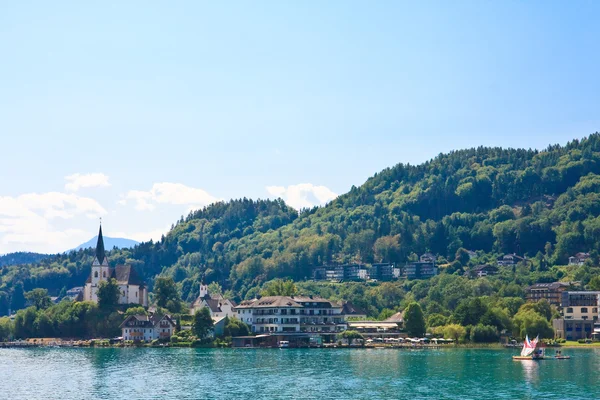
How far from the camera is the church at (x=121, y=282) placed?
598 ft

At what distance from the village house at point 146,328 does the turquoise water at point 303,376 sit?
34877 millimetres

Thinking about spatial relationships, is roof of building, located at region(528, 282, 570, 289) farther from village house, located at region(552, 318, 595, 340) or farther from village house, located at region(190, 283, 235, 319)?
village house, located at region(190, 283, 235, 319)

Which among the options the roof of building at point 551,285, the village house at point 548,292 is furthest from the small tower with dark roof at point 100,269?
the roof of building at point 551,285

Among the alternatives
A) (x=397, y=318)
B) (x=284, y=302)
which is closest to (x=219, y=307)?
(x=284, y=302)

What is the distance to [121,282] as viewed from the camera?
601ft

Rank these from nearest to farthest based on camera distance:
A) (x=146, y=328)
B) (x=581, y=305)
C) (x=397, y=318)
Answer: (x=397, y=318) < (x=146, y=328) < (x=581, y=305)

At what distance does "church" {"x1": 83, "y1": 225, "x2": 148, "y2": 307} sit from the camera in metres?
182

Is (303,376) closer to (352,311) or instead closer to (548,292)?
(352,311)

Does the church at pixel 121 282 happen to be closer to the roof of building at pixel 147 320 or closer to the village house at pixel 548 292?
the roof of building at pixel 147 320

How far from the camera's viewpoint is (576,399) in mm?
67312

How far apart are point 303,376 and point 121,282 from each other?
104 m

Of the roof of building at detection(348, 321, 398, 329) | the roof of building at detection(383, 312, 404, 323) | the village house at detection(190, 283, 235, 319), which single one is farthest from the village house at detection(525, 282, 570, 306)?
the village house at detection(190, 283, 235, 319)

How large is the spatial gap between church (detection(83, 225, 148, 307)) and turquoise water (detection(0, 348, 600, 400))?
62062 millimetres

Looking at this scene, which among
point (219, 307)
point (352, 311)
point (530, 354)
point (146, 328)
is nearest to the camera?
point (530, 354)
